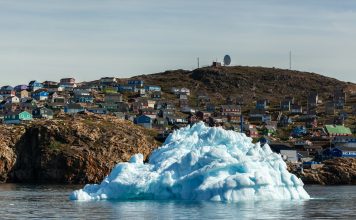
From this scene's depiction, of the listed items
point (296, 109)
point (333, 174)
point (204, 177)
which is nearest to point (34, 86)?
point (296, 109)

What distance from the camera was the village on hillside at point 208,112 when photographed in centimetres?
13775

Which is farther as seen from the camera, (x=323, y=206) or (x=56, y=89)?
(x=56, y=89)

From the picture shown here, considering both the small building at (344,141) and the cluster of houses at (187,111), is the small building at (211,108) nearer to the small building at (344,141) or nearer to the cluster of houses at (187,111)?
the cluster of houses at (187,111)

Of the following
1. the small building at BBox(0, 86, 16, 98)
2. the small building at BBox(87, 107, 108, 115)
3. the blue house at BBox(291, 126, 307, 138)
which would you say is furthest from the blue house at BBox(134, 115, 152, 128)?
the small building at BBox(0, 86, 16, 98)

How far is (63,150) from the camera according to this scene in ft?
361

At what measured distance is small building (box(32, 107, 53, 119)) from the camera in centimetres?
14643

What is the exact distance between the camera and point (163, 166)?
6138cm

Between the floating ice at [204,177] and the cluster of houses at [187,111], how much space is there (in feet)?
211

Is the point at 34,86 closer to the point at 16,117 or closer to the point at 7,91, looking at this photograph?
the point at 7,91

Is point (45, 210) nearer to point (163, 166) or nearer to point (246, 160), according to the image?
point (163, 166)

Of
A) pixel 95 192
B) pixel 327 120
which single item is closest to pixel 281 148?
pixel 327 120

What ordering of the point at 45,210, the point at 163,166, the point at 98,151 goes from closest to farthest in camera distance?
the point at 45,210 → the point at 163,166 → the point at 98,151

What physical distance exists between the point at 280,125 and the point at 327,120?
1194 cm

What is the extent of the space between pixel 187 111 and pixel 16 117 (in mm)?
47030
